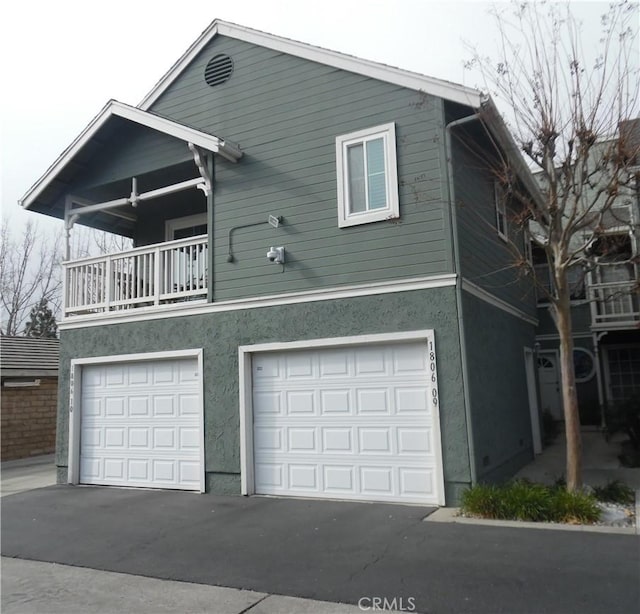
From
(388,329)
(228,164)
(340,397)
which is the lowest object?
(340,397)

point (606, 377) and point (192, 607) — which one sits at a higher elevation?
point (606, 377)

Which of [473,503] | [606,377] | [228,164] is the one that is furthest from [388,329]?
[606,377]

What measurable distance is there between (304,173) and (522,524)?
582cm

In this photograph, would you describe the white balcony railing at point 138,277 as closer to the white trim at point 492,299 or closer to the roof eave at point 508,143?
the white trim at point 492,299

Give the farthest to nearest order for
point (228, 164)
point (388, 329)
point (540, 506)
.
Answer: point (228, 164) < point (388, 329) < point (540, 506)

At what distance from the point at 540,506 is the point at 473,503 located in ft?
2.43

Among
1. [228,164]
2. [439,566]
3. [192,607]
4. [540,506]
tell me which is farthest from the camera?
[228,164]

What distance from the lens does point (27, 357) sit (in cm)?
1608

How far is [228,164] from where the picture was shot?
995 cm

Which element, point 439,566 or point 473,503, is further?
Answer: point 473,503

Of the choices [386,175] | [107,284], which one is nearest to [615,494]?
[386,175]

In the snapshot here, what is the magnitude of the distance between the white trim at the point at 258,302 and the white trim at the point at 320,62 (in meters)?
2.50

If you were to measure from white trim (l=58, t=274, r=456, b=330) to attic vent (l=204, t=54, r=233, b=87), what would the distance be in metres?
4.01

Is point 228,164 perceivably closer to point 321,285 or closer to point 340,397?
point 321,285
